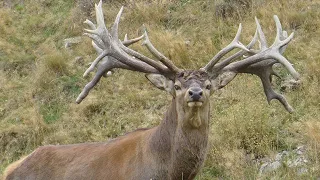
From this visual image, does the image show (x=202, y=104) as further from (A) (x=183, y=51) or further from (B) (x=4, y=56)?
(B) (x=4, y=56)

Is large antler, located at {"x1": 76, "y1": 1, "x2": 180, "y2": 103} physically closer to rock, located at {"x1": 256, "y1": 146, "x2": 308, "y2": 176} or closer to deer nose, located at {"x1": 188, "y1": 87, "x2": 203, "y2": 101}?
deer nose, located at {"x1": 188, "y1": 87, "x2": 203, "y2": 101}

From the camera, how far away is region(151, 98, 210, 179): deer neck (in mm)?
5037

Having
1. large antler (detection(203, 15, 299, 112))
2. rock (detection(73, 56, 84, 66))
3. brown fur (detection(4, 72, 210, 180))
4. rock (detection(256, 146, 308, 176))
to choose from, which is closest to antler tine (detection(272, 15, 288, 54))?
large antler (detection(203, 15, 299, 112))

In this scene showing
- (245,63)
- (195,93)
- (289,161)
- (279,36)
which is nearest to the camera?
(195,93)

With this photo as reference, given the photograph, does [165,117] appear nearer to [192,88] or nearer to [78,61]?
[192,88]

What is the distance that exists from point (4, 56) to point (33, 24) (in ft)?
5.07

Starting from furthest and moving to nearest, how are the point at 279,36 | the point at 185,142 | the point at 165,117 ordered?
1. the point at 279,36
2. the point at 165,117
3. the point at 185,142

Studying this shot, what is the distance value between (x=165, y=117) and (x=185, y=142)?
44cm

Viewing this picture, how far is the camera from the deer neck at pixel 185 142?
5037 mm

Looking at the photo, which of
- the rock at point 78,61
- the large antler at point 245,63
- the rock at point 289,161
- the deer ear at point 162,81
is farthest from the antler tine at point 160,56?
the rock at point 78,61

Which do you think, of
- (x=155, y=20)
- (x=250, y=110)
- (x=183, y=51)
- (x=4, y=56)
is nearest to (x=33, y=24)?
(x=4, y=56)

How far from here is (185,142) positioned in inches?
201

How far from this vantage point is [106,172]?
5.56 m

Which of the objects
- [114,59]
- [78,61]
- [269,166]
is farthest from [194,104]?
[78,61]
